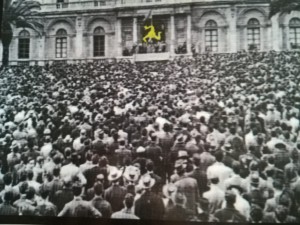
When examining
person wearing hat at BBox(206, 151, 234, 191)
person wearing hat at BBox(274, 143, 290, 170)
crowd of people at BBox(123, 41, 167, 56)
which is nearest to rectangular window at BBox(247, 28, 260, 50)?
crowd of people at BBox(123, 41, 167, 56)

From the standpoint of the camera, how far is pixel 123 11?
3391mm

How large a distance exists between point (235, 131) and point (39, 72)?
1742 millimetres

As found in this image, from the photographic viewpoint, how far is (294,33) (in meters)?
3.11

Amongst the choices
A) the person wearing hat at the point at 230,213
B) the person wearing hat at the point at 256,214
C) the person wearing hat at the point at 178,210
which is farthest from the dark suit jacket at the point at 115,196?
the person wearing hat at the point at 256,214

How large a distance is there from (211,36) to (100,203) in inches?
63.4

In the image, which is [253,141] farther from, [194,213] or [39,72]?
[39,72]

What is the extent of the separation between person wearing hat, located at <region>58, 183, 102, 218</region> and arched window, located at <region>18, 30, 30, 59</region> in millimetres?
1266

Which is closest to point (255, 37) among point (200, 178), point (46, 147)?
point (200, 178)

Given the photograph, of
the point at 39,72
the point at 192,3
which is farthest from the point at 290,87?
the point at 39,72

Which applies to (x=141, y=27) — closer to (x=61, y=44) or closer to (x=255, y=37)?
(x=61, y=44)

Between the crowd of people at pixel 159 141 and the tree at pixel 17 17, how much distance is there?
0.46m

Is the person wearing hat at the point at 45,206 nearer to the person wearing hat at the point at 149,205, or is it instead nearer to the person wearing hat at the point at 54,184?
the person wearing hat at the point at 54,184

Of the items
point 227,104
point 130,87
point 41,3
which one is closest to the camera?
point 227,104

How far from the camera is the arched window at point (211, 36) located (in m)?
3.23
